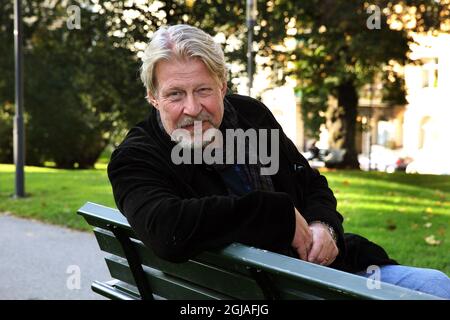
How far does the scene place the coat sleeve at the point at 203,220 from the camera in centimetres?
198

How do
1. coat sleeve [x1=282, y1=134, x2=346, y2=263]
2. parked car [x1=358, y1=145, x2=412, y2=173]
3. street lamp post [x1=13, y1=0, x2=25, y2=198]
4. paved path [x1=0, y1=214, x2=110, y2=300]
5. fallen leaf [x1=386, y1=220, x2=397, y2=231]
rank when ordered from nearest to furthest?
1. coat sleeve [x1=282, y1=134, x2=346, y2=263]
2. paved path [x1=0, y1=214, x2=110, y2=300]
3. fallen leaf [x1=386, y1=220, x2=397, y2=231]
4. street lamp post [x1=13, y1=0, x2=25, y2=198]
5. parked car [x1=358, y1=145, x2=412, y2=173]

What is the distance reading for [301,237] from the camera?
2221mm

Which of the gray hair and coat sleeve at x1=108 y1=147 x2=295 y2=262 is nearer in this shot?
coat sleeve at x1=108 y1=147 x2=295 y2=262

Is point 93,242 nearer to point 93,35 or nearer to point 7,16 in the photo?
point 93,35

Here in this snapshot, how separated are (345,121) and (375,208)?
541 inches

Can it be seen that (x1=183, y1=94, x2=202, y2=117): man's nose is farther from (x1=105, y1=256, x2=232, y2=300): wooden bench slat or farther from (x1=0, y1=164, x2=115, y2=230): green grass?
(x1=0, y1=164, x2=115, y2=230): green grass

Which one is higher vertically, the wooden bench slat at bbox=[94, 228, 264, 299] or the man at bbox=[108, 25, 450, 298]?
the man at bbox=[108, 25, 450, 298]

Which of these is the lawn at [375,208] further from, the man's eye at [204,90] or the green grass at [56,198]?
the man's eye at [204,90]

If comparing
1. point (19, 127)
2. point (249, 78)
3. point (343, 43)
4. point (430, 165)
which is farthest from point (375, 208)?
point (430, 165)

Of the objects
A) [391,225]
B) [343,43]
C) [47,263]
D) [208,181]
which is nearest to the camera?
[208,181]

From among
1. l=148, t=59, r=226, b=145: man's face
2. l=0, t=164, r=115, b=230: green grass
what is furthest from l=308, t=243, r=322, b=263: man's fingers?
l=0, t=164, r=115, b=230: green grass

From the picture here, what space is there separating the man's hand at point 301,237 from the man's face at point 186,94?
0.52 m

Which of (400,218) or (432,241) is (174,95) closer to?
(432,241)

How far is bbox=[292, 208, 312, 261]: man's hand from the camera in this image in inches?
86.1
